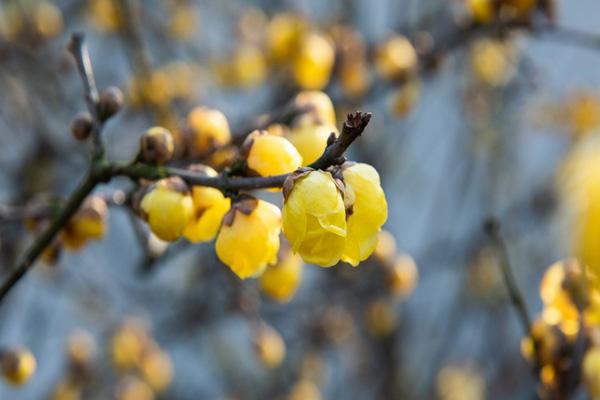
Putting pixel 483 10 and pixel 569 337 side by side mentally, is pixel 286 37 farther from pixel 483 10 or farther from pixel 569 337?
pixel 569 337

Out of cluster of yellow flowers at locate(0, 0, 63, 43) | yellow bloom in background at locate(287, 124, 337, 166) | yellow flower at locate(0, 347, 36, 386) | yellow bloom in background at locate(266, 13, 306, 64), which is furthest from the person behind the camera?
cluster of yellow flowers at locate(0, 0, 63, 43)

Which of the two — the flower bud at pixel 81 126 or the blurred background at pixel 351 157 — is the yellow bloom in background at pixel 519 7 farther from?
the flower bud at pixel 81 126

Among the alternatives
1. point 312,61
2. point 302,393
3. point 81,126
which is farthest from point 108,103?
point 302,393

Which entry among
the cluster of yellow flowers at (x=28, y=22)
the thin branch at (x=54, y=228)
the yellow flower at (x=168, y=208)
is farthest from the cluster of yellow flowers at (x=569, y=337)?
the cluster of yellow flowers at (x=28, y=22)

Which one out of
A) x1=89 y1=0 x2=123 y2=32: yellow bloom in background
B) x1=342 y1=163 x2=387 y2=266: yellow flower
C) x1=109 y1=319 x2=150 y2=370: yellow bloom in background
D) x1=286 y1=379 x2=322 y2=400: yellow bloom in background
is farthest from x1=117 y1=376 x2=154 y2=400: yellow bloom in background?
x1=342 y1=163 x2=387 y2=266: yellow flower

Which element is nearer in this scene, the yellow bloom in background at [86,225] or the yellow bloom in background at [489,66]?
the yellow bloom in background at [86,225]

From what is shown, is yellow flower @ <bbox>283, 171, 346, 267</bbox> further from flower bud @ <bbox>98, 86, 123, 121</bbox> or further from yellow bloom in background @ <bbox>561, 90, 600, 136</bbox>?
yellow bloom in background @ <bbox>561, 90, 600, 136</bbox>
